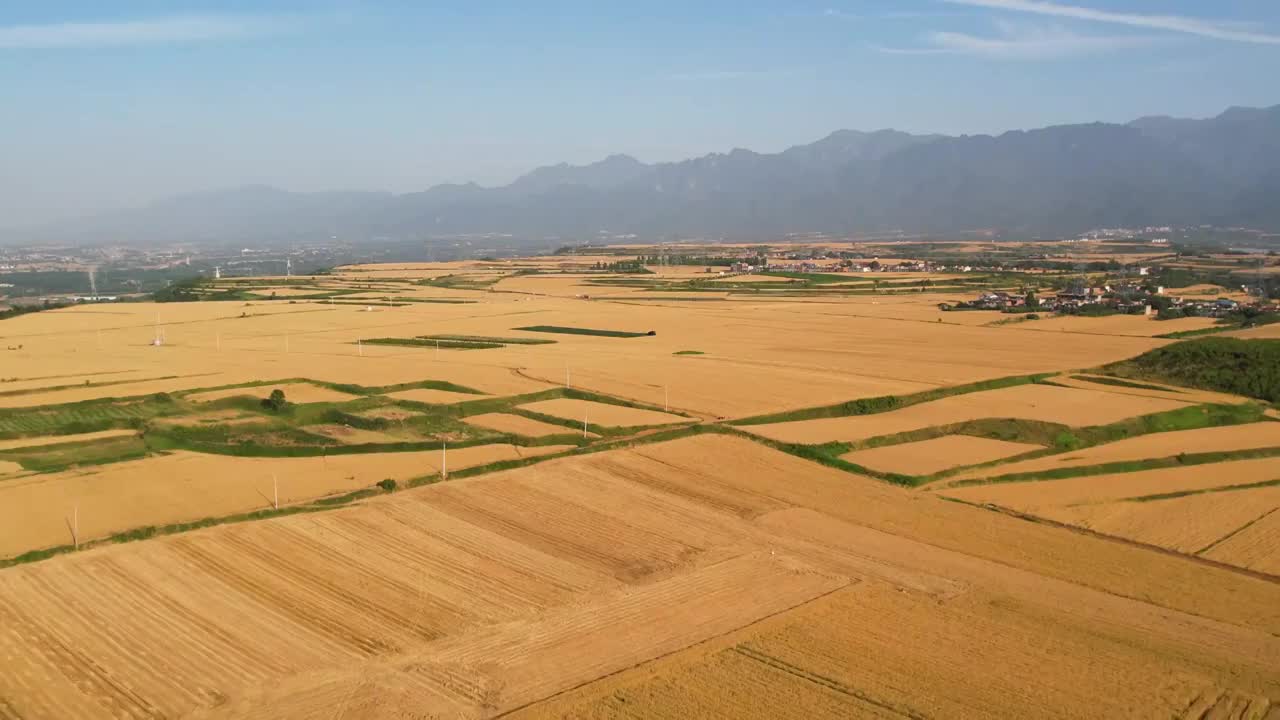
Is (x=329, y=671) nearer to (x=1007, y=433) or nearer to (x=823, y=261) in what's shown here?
(x=1007, y=433)

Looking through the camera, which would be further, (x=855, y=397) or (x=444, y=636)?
(x=855, y=397)

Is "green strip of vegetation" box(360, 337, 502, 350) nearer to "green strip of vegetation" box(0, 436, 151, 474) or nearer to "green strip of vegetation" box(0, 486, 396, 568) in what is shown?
"green strip of vegetation" box(0, 436, 151, 474)

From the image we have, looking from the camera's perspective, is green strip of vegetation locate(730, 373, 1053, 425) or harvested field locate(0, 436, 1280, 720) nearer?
harvested field locate(0, 436, 1280, 720)

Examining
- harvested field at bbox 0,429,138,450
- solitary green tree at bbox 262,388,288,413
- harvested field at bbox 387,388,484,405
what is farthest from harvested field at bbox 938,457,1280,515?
harvested field at bbox 0,429,138,450

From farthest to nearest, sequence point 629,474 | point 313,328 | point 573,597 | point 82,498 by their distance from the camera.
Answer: point 313,328
point 629,474
point 82,498
point 573,597

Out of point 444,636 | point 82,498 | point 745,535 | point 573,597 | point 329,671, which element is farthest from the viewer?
point 82,498

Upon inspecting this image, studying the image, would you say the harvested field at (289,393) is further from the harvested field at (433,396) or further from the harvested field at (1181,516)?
the harvested field at (1181,516)

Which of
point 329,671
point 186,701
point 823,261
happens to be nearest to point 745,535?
point 329,671

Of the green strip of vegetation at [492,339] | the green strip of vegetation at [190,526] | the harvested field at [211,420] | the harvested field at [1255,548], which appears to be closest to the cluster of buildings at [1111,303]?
the green strip of vegetation at [492,339]

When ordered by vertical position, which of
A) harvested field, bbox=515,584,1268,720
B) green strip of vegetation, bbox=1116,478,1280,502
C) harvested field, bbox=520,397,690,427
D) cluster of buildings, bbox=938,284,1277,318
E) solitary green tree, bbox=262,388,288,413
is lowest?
harvested field, bbox=515,584,1268,720
